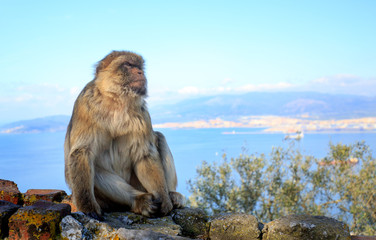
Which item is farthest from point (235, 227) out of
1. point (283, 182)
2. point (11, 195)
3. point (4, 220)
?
point (283, 182)

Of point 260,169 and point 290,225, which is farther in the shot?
point 260,169

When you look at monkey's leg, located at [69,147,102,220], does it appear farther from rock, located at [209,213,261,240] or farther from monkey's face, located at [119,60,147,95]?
rock, located at [209,213,261,240]

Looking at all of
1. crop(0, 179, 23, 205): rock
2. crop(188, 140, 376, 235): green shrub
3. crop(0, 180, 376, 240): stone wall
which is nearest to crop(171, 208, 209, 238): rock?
crop(0, 180, 376, 240): stone wall

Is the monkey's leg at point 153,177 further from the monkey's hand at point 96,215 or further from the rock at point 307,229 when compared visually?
the rock at point 307,229

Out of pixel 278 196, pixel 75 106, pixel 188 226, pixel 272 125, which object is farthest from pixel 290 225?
pixel 272 125

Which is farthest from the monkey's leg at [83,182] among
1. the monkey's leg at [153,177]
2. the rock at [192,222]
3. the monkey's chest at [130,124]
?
the rock at [192,222]

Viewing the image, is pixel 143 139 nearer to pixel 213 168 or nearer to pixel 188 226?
pixel 188 226

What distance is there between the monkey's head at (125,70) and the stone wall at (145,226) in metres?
1.35

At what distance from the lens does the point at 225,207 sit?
1259cm

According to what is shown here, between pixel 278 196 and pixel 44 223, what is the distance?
10559 millimetres

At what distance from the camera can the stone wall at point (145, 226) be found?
2.59 m

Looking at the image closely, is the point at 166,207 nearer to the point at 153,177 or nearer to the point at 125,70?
the point at 153,177

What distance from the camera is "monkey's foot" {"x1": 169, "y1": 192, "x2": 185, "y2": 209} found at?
13.2ft

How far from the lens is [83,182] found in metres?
3.54
